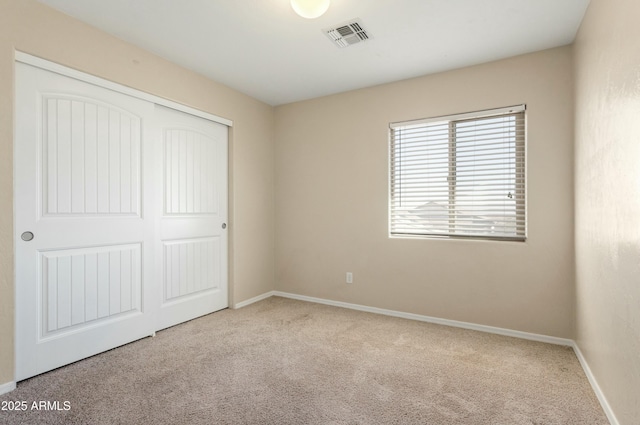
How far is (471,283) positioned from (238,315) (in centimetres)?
245

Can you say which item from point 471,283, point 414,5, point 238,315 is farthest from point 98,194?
point 471,283

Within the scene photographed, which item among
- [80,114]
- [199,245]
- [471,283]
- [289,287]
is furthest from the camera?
[289,287]

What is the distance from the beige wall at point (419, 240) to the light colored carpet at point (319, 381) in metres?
0.40

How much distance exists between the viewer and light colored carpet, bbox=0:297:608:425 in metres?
1.76

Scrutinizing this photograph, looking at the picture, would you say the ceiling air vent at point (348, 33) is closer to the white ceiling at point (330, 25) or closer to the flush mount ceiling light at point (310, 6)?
the white ceiling at point (330, 25)

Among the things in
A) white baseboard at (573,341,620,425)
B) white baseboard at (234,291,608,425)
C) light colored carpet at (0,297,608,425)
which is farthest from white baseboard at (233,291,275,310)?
white baseboard at (573,341,620,425)

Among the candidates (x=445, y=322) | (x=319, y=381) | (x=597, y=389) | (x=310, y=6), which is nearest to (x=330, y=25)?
(x=310, y=6)

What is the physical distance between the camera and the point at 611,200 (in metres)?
1.72

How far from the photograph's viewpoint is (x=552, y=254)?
2717 millimetres

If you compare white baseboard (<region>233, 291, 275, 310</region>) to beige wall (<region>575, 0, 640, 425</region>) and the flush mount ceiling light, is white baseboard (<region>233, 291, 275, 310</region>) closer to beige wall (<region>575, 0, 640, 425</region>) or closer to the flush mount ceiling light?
the flush mount ceiling light

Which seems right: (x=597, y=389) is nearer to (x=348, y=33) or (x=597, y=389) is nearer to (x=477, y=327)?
(x=477, y=327)

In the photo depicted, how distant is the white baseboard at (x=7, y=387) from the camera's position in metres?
1.93

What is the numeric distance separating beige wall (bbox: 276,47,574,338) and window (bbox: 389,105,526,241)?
111 millimetres

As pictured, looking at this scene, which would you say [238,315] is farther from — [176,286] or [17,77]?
[17,77]
